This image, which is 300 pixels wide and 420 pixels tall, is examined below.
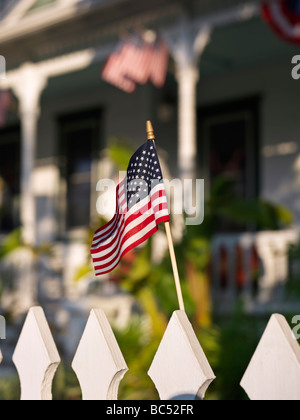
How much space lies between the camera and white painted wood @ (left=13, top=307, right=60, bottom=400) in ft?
7.70

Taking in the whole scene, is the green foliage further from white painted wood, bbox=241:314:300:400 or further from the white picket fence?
white painted wood, bbox=241:314:300:400

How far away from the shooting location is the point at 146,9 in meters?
9.03

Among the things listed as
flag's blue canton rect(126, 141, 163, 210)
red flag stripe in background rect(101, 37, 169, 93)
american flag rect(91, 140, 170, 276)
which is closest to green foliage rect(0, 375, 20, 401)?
red flag stripe in background rect(101, 37, 169, 93)

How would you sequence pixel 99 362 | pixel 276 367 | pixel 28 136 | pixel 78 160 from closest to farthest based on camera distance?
A: pixel 276 367 → pixel 99 362 → pixel 28 136 → pixel 78 160

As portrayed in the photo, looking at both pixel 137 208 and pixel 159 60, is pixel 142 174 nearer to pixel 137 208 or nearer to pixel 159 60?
pixel 137 208

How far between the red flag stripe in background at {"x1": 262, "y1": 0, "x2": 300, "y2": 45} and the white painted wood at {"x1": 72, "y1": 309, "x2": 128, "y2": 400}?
5.68m

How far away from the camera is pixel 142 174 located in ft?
7.86

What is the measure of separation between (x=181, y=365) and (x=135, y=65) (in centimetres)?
671

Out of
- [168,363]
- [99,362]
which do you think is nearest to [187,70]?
[99,362]

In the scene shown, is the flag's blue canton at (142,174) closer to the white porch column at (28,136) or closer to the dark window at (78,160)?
the white porch column at (28,136)

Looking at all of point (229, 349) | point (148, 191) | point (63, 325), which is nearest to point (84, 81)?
point (63, 325)

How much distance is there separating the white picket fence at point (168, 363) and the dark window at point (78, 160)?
9448mm

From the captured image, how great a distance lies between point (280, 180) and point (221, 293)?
209 cm

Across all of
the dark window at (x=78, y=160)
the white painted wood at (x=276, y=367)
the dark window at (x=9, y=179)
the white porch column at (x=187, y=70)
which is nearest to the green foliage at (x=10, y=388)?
the white porch column at (x=187, y=70)
